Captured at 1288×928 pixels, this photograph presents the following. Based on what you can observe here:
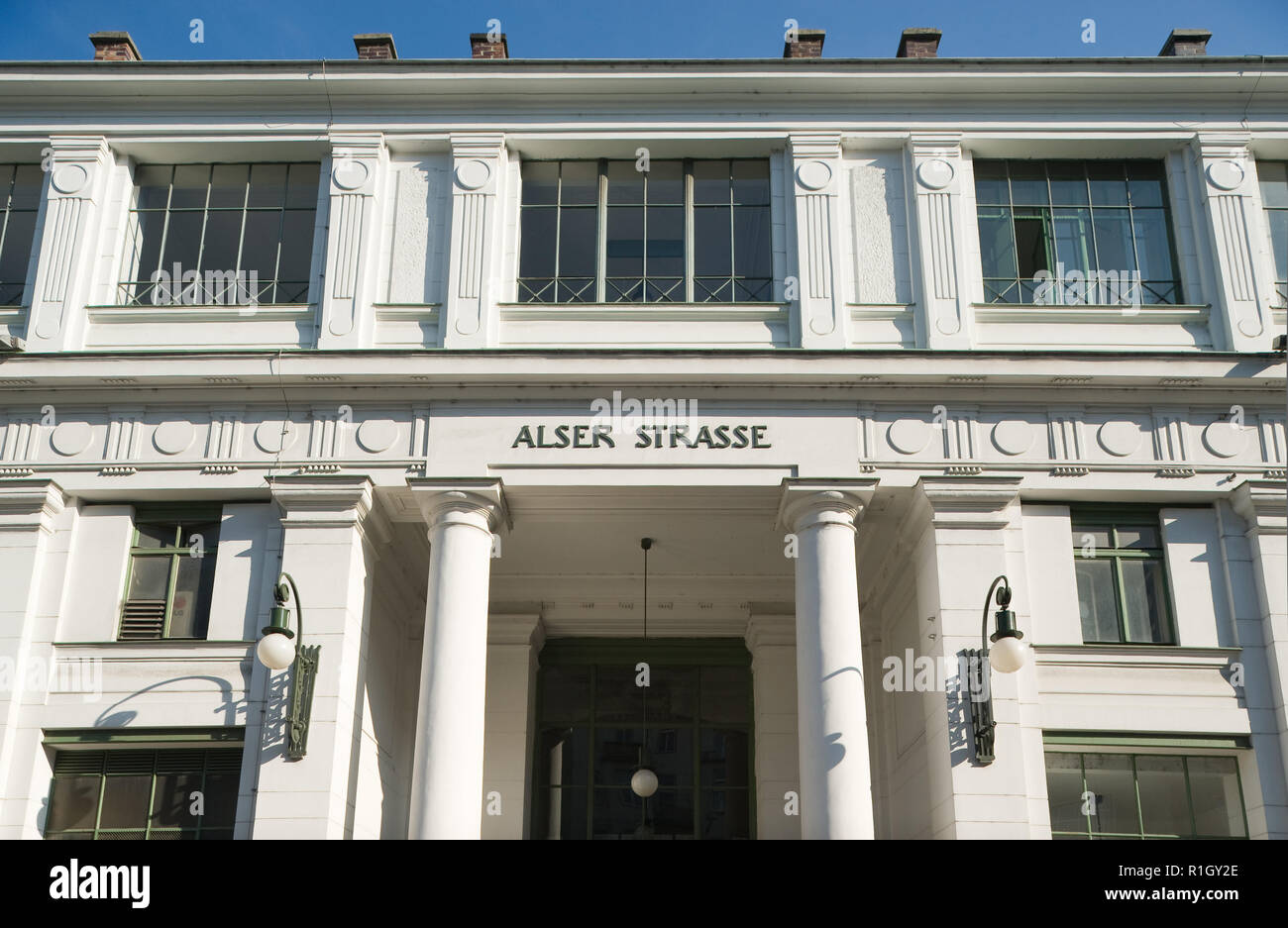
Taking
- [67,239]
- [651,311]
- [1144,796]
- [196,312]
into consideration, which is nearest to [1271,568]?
[1144,796]

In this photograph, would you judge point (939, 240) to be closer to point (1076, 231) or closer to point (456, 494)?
point (1076, 231)

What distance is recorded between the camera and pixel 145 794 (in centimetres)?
1672

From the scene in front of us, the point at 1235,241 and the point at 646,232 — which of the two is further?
the point at 646,232

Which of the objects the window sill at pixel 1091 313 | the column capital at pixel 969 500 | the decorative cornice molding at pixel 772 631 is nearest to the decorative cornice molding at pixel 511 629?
the decorative cornice molding at pixel 772 631

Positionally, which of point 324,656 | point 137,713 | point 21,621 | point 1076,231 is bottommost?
point 137,713

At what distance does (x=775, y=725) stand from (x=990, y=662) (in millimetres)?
6280

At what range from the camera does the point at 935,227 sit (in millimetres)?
18812

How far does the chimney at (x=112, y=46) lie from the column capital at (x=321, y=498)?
812 cm

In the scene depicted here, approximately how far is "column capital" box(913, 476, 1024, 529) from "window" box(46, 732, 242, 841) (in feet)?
29.5

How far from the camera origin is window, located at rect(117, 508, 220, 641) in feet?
57.0

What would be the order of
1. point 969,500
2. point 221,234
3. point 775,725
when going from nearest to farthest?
point 969,500, point 221,234, point 775,725

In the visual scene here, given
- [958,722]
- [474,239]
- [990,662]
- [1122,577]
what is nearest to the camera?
[990,662]
